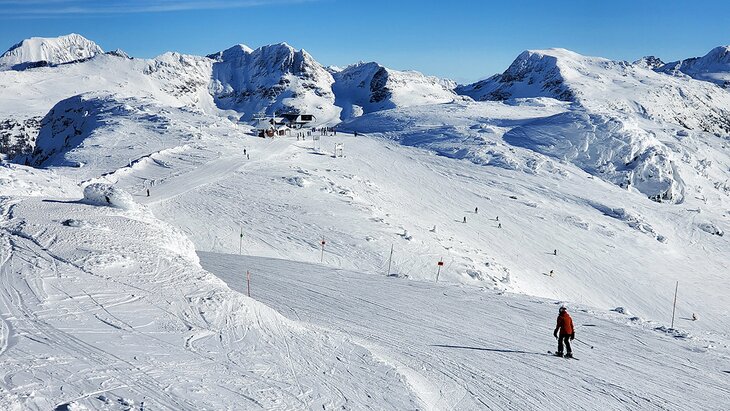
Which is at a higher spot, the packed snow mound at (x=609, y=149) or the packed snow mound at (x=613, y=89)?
the packed snow mound at (x=613, y=89)

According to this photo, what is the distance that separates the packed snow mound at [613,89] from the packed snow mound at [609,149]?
2341 inches

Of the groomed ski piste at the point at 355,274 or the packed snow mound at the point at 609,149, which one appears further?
the packed snow mound at the point at 609,149

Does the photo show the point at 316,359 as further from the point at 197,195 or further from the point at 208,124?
the point at 208,124

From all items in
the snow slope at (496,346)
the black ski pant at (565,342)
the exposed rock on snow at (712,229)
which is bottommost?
the exposed rock on snow at (712,229)

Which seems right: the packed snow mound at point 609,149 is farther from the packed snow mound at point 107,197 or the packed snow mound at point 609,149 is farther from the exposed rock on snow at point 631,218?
the packed snow mound at point 107,197

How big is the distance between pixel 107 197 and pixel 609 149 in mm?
63904

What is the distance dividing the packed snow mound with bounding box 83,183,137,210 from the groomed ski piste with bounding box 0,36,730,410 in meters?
0.07

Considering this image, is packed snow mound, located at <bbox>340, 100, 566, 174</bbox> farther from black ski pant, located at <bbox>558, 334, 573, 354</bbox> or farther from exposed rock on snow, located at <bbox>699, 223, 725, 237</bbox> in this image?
black ski pant, located at <bbox>558, 334, 573, 354</bbox>

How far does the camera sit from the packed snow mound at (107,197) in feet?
65.0

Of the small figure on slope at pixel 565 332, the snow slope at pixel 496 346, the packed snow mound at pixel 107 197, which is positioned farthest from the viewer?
the packed snow mound at pixel 107 197

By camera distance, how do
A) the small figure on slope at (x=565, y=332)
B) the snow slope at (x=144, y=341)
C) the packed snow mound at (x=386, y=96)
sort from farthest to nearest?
the packed snow mound at (x=386, y=96) < the small figure on slope at (x=565, y=332) < the snow slope at (x=144, y=341)

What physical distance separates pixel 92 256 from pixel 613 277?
34540 mm

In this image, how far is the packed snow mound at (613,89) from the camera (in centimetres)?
14062

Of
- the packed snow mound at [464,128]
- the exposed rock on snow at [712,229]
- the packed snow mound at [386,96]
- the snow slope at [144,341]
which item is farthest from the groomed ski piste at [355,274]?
the packed snow mound at [386,96]
